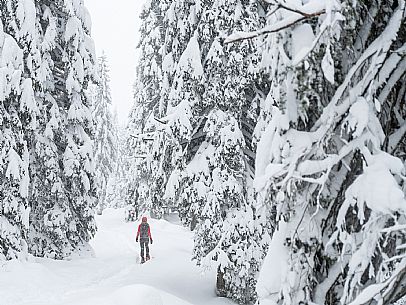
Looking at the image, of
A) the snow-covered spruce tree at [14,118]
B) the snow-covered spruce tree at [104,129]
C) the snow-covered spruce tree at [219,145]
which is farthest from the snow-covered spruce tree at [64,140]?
the snow-covered spruce tree at [104,129]

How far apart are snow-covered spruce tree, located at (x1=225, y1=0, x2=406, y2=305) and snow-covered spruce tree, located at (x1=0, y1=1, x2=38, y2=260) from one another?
10.6 m

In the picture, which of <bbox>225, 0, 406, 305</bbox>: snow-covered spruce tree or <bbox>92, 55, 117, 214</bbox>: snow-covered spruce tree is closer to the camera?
<bbox>225, 0, 406, 305</bbox>: snow-covered spruce tree

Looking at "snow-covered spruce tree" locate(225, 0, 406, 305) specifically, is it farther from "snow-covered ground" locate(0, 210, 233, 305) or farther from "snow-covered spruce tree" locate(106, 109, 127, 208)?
"snow-covered spruce tree" locate(106, 109, 127, 208)

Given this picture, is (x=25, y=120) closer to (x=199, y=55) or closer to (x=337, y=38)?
(x=199, y=55)

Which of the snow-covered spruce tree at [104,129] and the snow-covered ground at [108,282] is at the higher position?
the snow-covered spruce tree at [104,129]

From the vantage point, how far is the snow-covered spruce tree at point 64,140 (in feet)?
50.1

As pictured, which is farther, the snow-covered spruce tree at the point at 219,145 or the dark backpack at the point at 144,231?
the dark backpack at the point at 144,231

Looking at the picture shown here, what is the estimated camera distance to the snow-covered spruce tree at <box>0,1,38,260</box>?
1251 centimetres

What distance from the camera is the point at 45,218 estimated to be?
15258mm

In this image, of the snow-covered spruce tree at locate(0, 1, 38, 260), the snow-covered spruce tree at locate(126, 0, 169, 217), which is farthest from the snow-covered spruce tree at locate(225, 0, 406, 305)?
the snow-covered spruce tree at locate(126, 0, 169, 217)

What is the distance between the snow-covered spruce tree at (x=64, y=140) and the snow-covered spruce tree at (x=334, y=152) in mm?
12670

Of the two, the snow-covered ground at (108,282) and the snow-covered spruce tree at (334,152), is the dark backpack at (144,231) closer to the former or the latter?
the snow-covered ground at (108,282)

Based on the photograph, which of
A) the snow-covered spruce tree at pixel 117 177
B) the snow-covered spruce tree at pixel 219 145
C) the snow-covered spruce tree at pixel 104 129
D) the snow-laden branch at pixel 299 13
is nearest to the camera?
the snow-laden branch at pixel 299 13

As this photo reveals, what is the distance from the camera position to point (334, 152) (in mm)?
3461
